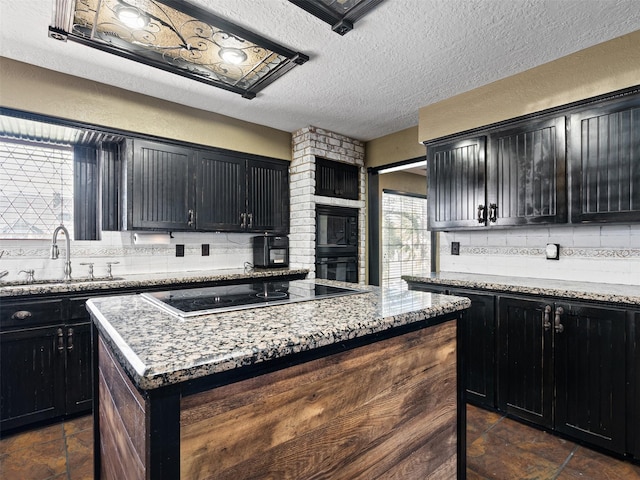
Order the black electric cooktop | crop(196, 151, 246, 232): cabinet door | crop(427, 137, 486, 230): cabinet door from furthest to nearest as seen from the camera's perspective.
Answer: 1. crop(196, 151, 246, 232): cabinet door
2. crop(427, 137, 486, 230): cabinet door
3. the black electric cooktop

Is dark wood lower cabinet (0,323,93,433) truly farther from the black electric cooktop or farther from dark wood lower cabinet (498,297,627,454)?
dark wood lower cabinet (498,297,627,454)

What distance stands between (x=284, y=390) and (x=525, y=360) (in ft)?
6.84

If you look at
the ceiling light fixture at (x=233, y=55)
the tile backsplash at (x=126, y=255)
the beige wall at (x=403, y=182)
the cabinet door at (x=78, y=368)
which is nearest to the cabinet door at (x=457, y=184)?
the beige wall at (x=403, y=182)

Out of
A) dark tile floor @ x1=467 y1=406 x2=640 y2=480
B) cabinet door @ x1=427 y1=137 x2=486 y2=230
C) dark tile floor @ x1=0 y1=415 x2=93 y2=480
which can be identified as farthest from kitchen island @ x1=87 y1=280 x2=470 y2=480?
cabinet door @ x1=427 y1=137 x2=486 y2=230

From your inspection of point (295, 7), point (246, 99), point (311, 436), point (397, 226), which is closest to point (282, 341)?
point (311, 436)

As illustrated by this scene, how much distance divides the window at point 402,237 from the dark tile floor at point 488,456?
8.72ft

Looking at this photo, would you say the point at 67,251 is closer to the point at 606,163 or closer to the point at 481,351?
the point at 481,351

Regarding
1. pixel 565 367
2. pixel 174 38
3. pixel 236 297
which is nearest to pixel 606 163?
pixel 565 367

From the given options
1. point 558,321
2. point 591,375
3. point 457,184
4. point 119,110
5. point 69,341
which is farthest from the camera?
point 457,184

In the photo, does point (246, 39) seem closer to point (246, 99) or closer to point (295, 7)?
point (295, 7)

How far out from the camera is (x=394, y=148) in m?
4.08

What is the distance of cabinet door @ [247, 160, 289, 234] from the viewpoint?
3.72m

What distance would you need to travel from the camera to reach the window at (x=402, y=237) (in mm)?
5031

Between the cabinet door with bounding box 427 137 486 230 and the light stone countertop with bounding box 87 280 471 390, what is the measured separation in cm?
167
